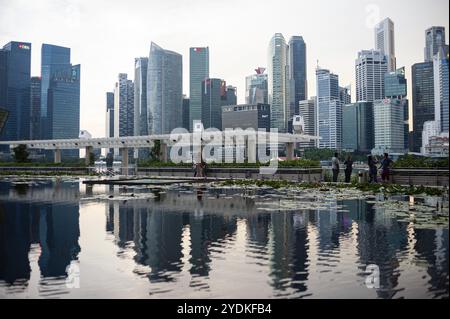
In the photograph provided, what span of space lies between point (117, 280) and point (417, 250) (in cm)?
588

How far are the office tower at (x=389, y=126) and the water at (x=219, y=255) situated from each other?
175m

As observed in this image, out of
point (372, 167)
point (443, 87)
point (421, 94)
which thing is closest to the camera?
point (443, 87)

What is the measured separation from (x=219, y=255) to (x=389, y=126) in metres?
184

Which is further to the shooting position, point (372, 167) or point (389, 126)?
point (389, 126)

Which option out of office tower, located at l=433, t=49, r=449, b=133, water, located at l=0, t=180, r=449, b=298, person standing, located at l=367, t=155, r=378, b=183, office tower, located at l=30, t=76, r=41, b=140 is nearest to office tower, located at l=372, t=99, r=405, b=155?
office tower, located at l=30, t=76, r=41, b=140

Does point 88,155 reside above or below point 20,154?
below

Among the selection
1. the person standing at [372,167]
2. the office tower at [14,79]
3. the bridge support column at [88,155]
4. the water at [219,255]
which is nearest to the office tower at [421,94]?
the bridge support column at [88,155]

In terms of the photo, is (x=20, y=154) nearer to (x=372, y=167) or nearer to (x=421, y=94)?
(x=372, y=167)

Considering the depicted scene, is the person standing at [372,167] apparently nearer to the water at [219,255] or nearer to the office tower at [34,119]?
the water at [219,255]

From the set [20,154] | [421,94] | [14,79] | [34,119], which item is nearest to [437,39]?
[20,154]

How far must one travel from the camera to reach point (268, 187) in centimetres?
2666

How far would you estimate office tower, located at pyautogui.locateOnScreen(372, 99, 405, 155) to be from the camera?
177875mm

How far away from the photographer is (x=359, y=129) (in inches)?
7554
